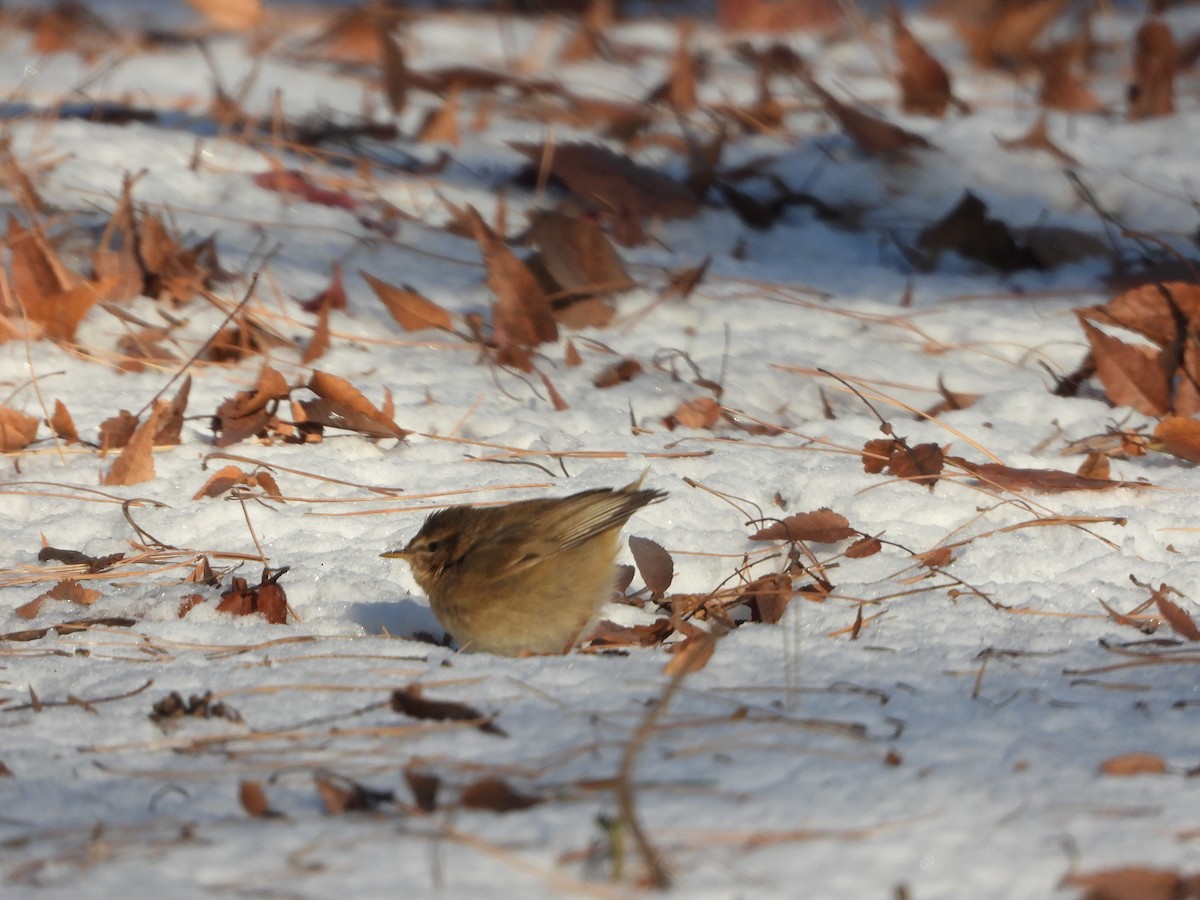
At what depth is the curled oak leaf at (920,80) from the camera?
22.6 ft

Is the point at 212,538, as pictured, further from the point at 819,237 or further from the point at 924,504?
the point at 819,237

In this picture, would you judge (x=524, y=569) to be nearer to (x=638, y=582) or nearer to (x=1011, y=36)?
(x=638, y=582)

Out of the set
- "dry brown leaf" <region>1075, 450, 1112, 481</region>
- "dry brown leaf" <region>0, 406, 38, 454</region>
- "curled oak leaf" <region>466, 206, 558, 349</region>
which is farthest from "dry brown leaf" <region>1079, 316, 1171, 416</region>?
"dry brown leaf" <region>0, 406, 38, 454</region>

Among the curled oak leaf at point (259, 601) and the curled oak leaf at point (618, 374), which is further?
the curled oak leaf at point (618, 374)

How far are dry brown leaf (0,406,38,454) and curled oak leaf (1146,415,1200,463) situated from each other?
354 centimetres

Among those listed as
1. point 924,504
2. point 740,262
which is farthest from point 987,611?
point 740,262

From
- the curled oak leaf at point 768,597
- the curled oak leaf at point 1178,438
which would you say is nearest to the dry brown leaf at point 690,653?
the curled oak leaf at point 768,597

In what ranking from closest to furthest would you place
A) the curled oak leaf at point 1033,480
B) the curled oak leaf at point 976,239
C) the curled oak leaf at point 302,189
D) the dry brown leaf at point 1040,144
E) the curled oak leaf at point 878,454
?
1. the curled oak leaf at point 1033,480
2. the curled oak leaf at point 878,454
3. the curled oak leaf at point 976,239
4. the curled oak leaf at point 302,189
5. the dry brown leaf at point 1040,144

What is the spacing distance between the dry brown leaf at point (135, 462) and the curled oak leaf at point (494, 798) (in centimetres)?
209

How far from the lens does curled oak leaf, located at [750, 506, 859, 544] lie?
3486 millimetres

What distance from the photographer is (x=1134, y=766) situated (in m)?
2.19

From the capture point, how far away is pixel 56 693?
262 cm

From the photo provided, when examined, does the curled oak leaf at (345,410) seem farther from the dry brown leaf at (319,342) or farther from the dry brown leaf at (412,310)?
the dry brown leaf at (412,310)

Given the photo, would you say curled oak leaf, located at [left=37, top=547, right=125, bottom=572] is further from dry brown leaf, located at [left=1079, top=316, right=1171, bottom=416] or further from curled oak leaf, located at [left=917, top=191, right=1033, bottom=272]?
curled oak leaf, located at [left=917, top=191, right=1033, bottom=272]
